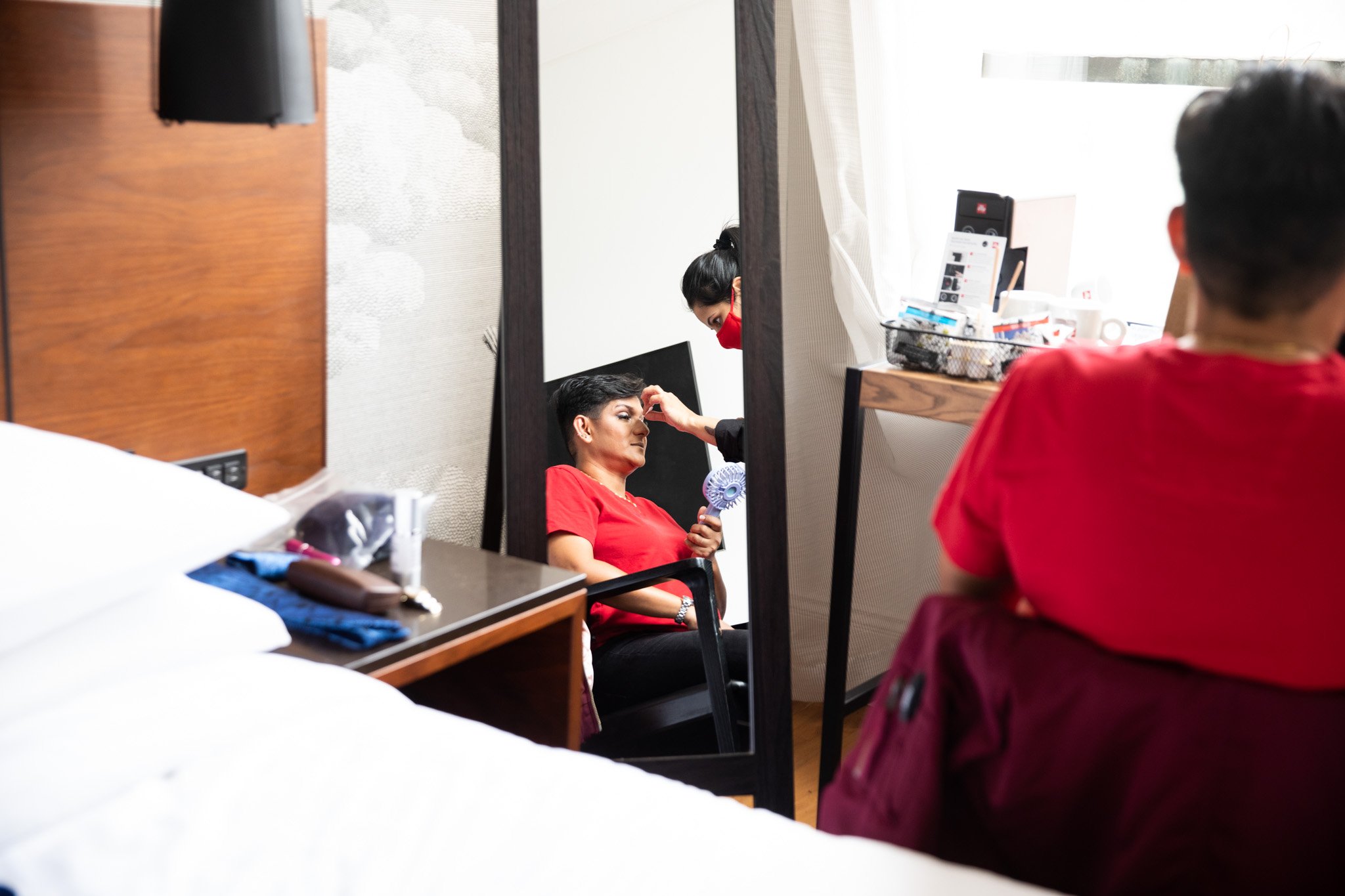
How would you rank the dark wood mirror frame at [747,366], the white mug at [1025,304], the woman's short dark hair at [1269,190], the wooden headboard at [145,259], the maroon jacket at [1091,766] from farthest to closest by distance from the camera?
the white mug at [1025,304], the dark wood mirror frame at [747,366], the wooden headboard at [145,259], the woman's short dark hair at [1269,190], the maroon jacket at [1091,766]

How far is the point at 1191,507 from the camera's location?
2.58 ft

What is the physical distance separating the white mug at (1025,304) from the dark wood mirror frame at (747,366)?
45cm

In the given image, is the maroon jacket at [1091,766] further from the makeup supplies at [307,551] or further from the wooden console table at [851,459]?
the wooden console table at [851,459]

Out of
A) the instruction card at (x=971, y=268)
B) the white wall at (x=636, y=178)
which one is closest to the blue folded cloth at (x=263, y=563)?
the white wall at (x=636, y=178)

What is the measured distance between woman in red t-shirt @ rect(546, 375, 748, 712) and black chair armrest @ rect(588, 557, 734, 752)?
1 centimetres

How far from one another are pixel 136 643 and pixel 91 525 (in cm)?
13

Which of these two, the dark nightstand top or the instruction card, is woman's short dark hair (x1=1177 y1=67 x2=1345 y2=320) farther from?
the instruction card

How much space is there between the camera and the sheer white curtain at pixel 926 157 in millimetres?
2379

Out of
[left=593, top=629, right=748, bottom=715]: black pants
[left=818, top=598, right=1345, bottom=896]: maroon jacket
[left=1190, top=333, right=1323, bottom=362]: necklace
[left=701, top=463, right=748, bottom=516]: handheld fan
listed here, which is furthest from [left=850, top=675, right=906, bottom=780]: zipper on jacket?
[left=701, top=463, right=748, bottom=516]: handheld fan

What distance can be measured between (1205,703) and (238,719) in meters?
0.83

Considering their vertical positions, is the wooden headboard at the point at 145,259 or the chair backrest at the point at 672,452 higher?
the wooden headboard at the point at 145,259

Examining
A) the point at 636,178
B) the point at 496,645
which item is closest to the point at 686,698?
the point at 496,645

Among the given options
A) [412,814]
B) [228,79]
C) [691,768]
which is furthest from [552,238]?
[412,814]

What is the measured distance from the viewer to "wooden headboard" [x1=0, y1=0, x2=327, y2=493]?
1307mm
